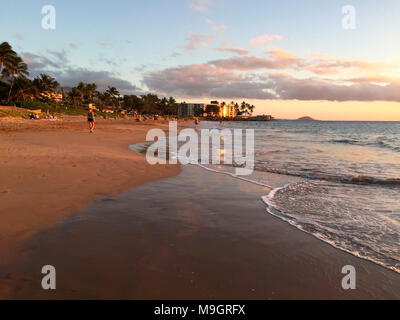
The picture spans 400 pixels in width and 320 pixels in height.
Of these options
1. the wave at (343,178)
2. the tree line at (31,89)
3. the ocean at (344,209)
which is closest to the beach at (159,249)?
the ocean at (344,209)

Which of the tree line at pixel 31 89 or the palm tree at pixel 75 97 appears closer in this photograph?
the tree line at pixel 31 89

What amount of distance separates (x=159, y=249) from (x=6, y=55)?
226ft

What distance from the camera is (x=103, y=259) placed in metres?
3.13

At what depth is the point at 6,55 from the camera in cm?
5272

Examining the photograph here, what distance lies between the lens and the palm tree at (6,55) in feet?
171

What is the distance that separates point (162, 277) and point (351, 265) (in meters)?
2.60

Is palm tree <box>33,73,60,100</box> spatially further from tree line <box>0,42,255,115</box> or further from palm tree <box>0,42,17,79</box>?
palm tree <box>0,42,17,79</box>

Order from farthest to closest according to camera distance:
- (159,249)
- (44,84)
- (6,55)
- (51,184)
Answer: (44,84)
(6,55)
(51,184)
(159,249)

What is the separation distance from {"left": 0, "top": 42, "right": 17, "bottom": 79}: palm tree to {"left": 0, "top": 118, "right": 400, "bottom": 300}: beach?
2510 inches

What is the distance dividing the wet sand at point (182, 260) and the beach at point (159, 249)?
0.04 feet

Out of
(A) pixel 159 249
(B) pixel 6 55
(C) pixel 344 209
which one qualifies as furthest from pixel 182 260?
(B) pixel 6 55

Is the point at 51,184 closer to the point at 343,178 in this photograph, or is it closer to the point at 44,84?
the point at 343,178

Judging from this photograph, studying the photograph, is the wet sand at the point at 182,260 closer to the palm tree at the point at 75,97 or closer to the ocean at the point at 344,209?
the ocean at the point at 344,209

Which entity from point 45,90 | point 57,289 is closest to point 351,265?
point 57,289
